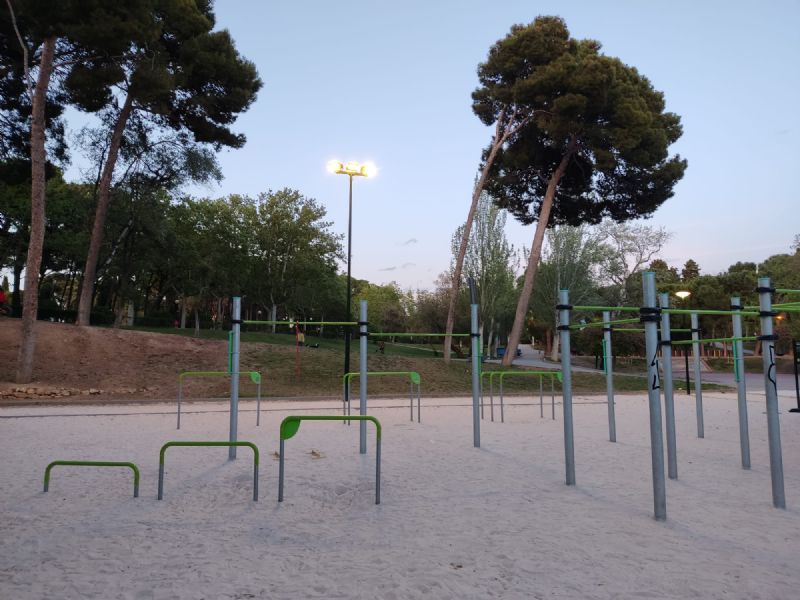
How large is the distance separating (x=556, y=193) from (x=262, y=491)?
24.3 m

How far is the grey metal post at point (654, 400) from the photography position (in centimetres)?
460

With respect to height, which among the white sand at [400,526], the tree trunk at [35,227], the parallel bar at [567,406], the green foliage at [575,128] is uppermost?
the green foliage at [575,128]

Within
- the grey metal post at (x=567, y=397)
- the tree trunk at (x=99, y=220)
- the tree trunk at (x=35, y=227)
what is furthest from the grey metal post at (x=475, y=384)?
the tree trunk at (x=99, y=220)

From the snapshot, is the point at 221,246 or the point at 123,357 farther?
the point at 221,246

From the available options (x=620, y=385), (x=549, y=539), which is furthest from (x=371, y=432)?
(x=620, y=385)

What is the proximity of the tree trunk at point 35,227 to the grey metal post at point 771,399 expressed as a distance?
1845 centimetres

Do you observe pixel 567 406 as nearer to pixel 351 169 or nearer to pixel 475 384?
pixel 475 384

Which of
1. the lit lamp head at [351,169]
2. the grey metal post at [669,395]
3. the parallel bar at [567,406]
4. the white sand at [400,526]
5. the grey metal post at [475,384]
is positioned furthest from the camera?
the lit lamp head at [351,169]

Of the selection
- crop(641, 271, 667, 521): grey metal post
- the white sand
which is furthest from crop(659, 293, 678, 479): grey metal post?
crop(641, 271, 667, 521): grey metal post

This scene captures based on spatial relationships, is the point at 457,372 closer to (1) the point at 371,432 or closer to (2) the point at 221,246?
(1) the point at 371,432

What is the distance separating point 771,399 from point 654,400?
4.31ft

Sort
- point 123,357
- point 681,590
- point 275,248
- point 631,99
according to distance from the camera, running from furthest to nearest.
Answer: point 275,248 < point 631,99 < point 123,357 < point 681,590

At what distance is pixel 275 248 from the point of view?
40.4 meters

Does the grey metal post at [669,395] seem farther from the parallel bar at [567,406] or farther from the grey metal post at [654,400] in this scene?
the parallel bar at [567,406]
